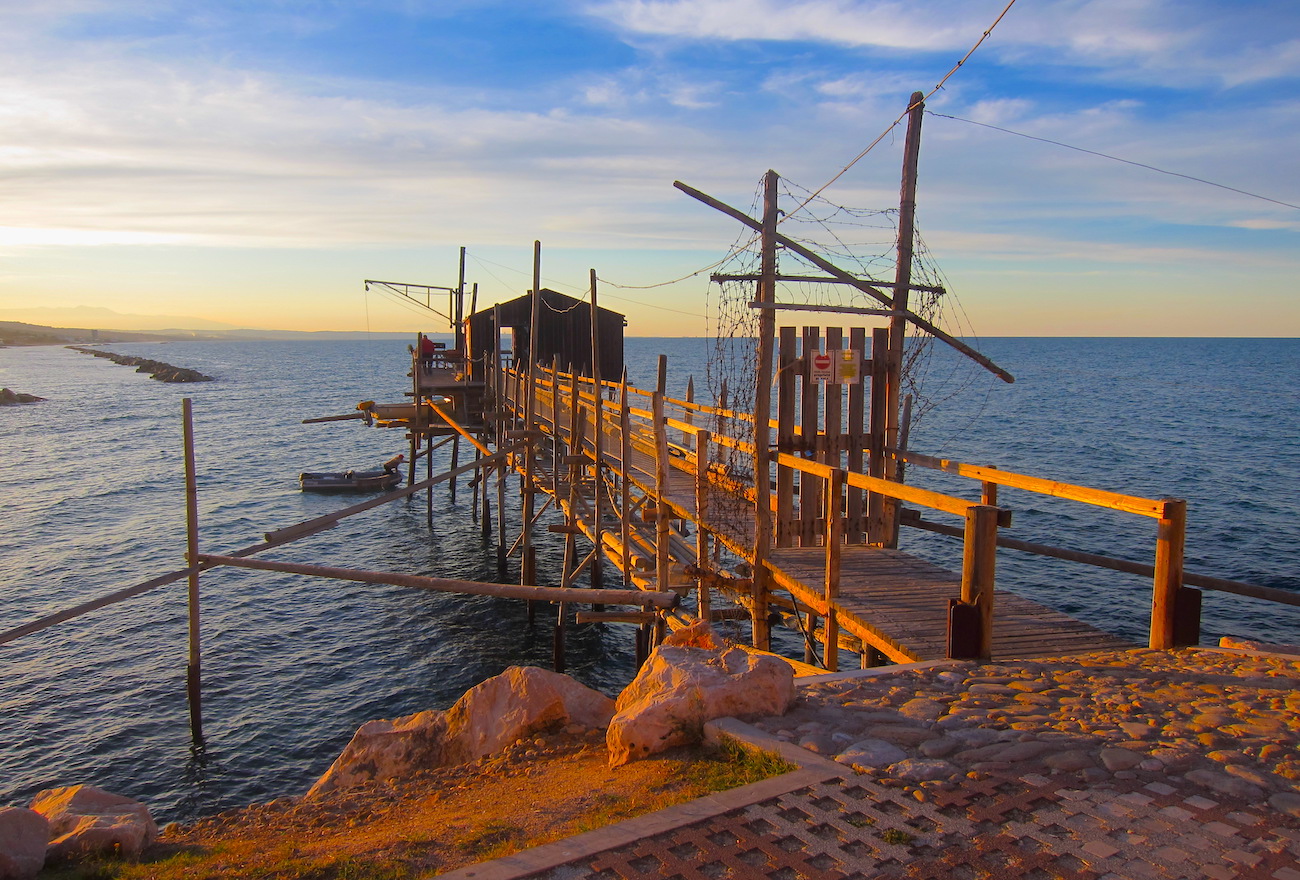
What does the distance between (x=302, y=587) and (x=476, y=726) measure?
1579cm

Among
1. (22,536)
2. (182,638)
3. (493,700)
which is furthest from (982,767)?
(22,536)

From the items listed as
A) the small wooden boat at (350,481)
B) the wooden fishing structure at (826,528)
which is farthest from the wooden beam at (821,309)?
the small wooden boat at (350,481)

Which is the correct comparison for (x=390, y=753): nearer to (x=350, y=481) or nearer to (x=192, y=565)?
(x=192, y=565)

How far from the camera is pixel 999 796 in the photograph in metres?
4.27

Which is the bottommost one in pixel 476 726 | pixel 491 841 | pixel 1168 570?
pixel 476 726

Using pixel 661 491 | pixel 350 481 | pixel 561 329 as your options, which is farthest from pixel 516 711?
pixel 350 481

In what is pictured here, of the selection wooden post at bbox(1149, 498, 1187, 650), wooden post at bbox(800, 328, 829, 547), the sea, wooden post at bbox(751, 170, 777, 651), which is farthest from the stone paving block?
the sea

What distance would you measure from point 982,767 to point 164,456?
4569 centimetres

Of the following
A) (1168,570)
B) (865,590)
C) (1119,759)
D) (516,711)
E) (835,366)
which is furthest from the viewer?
(835,366)

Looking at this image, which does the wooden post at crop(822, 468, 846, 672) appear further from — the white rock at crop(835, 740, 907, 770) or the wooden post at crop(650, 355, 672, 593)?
the wooden post at crop(650, 355, 672, 593)

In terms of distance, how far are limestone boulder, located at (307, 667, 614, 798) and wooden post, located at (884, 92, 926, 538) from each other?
4.81 meters

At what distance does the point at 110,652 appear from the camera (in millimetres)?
16531

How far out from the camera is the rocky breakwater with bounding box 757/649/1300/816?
4.50m

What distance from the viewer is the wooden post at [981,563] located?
6059mm
